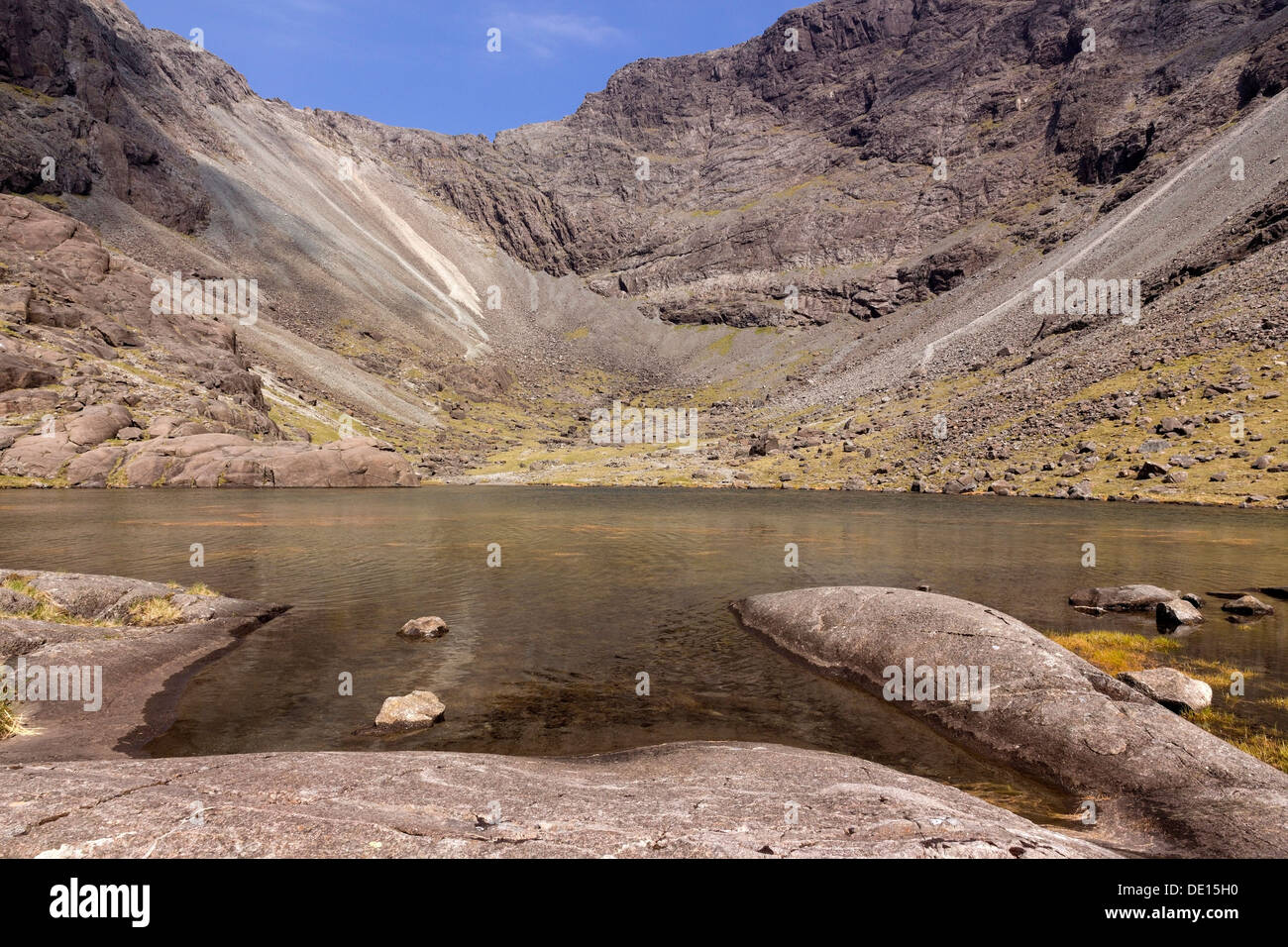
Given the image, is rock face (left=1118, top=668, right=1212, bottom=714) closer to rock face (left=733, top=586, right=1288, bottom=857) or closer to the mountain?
rock face (left=733, top=586, right=1288, bottom=857)

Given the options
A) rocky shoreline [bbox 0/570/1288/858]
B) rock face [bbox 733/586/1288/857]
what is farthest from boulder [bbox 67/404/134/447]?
rock face [bbox 733/586/1288/857]

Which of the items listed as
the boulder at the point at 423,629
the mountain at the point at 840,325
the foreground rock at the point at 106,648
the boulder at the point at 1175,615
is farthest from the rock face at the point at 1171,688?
the mountain at the point at 840,325

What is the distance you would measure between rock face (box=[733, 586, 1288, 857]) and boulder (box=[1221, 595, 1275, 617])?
1235 centimetres

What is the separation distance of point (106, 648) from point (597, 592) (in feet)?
53.8

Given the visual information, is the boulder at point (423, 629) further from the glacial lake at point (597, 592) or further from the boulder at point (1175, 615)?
the boulder at point (1175, 615)

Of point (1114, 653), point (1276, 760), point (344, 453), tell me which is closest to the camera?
point (1276, 760)

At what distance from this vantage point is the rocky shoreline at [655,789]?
673 cm

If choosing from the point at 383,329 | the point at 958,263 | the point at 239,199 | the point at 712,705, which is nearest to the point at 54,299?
the point at 383,329

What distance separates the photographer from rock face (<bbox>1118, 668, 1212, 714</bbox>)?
14.1 metres

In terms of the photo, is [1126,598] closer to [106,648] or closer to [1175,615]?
[1175,615]

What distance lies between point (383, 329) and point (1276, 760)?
606 ft

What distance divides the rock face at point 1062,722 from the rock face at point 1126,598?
31.2 ft

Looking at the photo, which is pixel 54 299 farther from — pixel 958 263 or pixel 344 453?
pixel 958 263
